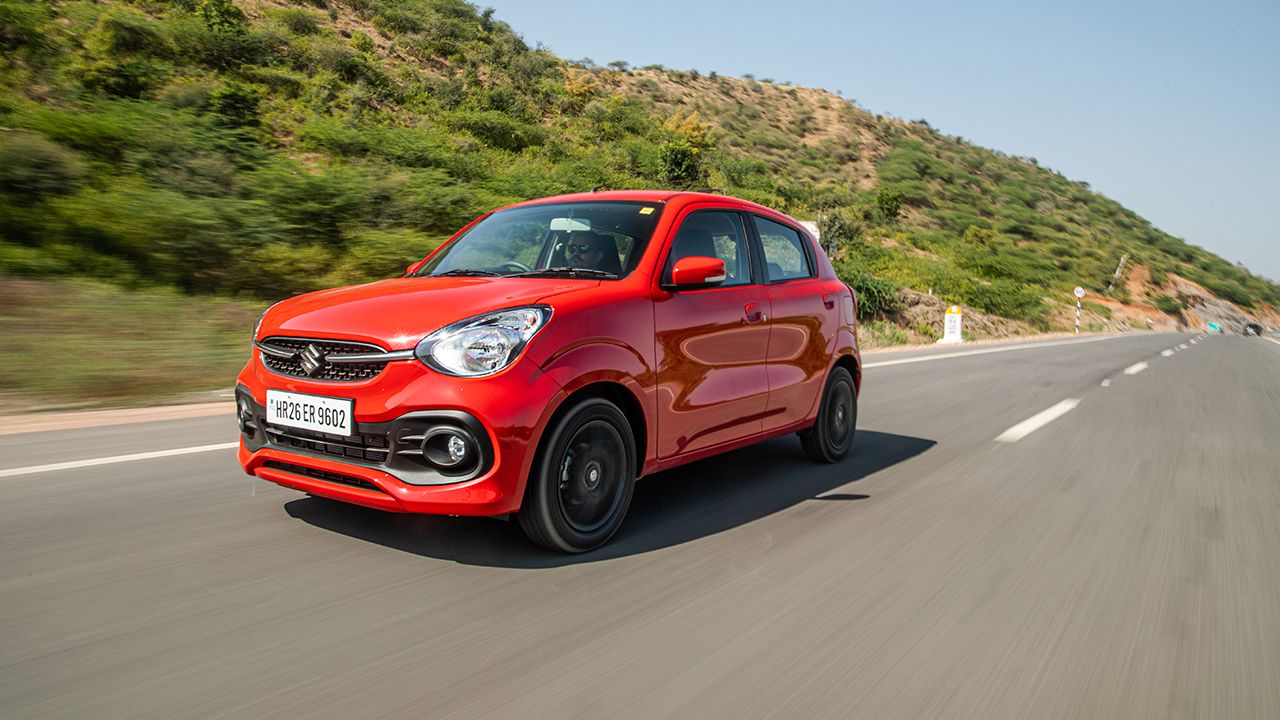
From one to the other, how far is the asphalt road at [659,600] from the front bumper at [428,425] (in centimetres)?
31

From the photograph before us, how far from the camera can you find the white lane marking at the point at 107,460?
480cm

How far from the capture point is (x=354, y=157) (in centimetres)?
2397

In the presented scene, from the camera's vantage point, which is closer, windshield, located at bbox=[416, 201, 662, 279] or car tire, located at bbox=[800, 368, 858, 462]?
windshield, located at bbox=[416, 201, 662, 279]

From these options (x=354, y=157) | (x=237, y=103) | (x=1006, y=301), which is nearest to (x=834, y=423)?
(x=354, y=157)

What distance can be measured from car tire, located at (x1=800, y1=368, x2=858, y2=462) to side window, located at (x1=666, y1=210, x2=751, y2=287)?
1.31 metres

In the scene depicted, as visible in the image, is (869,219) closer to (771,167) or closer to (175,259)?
(771,167)

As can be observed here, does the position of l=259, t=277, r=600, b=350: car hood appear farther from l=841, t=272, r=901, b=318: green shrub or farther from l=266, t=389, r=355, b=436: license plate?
l=841, t=272, r=901, b=318: green shrub

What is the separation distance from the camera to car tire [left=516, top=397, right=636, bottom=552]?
361 cm

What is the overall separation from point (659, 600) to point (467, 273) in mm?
1951

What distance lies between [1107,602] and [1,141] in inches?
492

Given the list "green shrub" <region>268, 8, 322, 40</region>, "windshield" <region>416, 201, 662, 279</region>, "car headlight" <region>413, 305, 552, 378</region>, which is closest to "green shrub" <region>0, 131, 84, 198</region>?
"windshield" <region>416, 201, 662, 279</region>

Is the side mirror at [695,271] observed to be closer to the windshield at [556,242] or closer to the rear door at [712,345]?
the rear door at [712,345]

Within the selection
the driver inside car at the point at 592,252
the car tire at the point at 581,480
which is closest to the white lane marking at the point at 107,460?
the driver inside car at the point at 592,252

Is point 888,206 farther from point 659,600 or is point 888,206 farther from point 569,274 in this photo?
point 659,600
